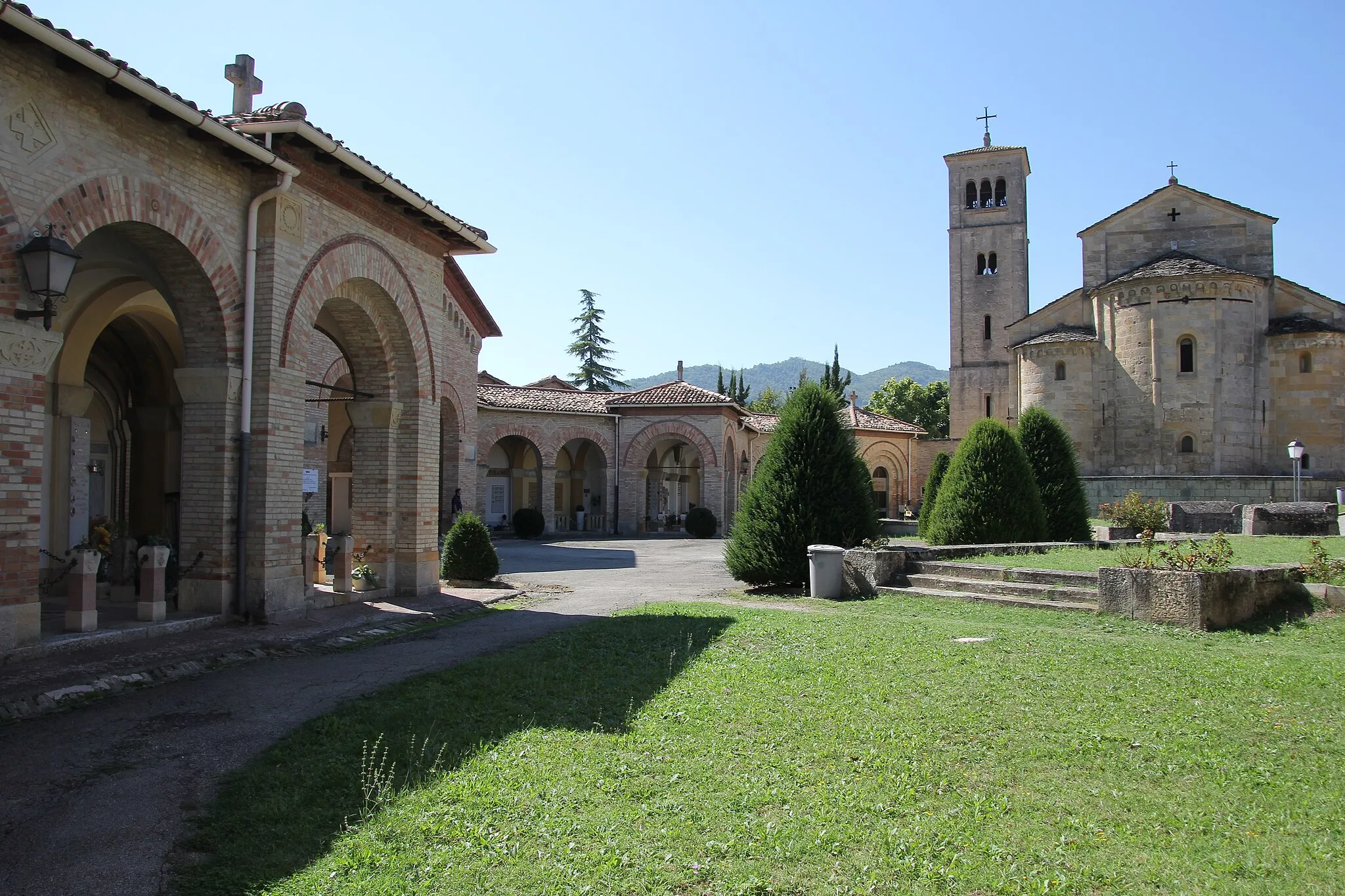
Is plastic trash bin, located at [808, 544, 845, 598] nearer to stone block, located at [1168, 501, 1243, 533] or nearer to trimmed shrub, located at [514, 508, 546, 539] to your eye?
stone block, located at [1168, 501, 1243, 533]

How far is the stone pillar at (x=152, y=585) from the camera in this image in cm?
865

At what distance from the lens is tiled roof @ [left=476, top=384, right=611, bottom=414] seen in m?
32.2

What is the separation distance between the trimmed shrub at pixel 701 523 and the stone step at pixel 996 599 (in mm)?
19947

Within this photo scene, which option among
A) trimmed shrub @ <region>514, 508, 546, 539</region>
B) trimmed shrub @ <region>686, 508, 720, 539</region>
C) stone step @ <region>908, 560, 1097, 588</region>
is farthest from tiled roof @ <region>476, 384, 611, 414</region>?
stone step @ <region>908, 560, 1097, 588</region>

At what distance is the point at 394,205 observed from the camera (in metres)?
11.6

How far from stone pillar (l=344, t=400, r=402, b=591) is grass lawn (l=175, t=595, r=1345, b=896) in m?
4.97

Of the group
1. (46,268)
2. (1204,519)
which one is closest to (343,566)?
(46,268)

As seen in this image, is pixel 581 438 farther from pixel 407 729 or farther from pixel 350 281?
pixel 407 729

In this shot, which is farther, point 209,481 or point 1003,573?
point 1003,573

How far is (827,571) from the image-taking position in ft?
43.3

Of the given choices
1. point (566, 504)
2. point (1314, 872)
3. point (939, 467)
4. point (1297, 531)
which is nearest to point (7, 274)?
point (1314, 872)

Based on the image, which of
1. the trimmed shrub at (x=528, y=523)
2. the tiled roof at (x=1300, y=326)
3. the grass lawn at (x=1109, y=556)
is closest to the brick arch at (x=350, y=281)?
the grass lawn at (x=1109, y=556)

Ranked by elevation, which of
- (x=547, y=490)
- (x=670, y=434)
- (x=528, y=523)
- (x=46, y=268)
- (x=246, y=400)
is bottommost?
(x=528, y=523)

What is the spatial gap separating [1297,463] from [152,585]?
104ft
